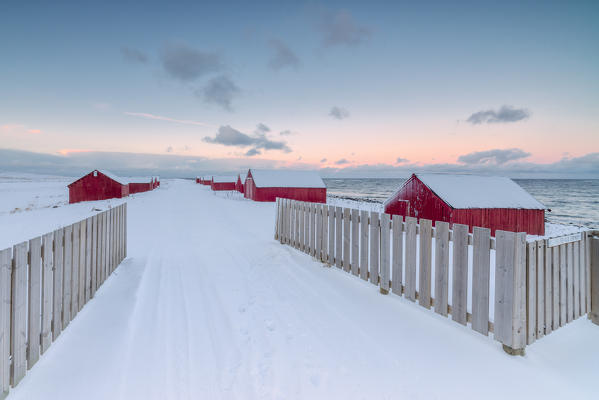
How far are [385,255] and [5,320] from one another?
16.5 ft

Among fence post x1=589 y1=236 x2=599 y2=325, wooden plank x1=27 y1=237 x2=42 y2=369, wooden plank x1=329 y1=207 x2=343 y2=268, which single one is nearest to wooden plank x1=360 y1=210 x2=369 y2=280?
wooden plank x1=329 y1=207 x2=343 y2=268

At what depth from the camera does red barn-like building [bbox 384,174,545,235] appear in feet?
60.8

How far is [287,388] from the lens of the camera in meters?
2.85

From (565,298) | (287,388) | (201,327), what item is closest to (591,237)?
(565,298)

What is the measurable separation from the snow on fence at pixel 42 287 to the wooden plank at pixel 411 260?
4.82m

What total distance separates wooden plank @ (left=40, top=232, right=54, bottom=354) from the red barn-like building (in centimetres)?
1900

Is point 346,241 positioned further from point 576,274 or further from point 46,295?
point 46,295

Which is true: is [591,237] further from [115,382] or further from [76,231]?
[76,231]

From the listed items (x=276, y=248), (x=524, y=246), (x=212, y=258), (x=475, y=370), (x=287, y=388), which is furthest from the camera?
(x=276, y=248)

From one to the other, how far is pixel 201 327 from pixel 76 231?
230 cm

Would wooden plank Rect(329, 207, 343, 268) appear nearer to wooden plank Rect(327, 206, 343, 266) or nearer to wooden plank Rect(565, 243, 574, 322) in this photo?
wooden plank Rect(327, 206, 343, 266)

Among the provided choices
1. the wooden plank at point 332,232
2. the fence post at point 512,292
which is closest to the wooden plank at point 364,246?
the wooden plank at point 332,232

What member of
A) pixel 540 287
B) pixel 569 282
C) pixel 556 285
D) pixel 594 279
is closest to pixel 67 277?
pixel 540 287

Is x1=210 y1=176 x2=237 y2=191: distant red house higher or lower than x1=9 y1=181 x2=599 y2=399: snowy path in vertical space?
higher
